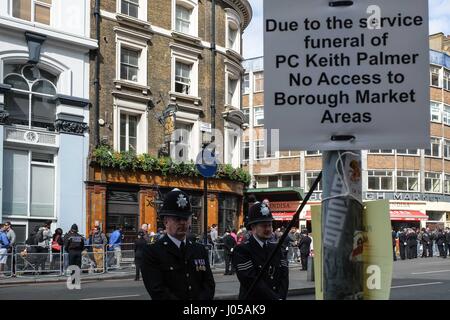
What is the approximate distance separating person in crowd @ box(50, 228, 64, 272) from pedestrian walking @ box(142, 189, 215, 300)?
57.0ft

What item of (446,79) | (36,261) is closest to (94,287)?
(36,261)

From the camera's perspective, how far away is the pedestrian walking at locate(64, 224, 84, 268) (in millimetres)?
19266

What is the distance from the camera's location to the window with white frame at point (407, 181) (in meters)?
52.4

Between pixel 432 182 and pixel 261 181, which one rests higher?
pixel 261 181

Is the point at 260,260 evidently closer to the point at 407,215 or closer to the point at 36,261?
the point at 36,261

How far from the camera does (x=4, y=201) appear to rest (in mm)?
23859

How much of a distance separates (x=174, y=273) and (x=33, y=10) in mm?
23380

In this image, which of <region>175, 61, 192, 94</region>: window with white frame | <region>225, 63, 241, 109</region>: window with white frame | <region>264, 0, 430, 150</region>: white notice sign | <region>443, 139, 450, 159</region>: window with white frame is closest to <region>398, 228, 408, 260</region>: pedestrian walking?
<region>225, 63, 241, 109</region>: window with white frame

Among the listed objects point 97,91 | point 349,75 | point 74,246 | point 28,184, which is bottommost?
point 74,246

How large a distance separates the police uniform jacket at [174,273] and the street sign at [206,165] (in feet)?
42.8

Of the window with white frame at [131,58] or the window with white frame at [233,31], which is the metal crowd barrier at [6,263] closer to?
the window with white frame at [131,58]

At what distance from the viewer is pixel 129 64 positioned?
29.4 metres

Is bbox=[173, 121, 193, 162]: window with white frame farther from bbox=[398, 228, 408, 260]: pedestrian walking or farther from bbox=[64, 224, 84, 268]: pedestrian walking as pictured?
bbox=[398, 228, 408, 260]: pedestrian walking

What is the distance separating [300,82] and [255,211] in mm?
2531
